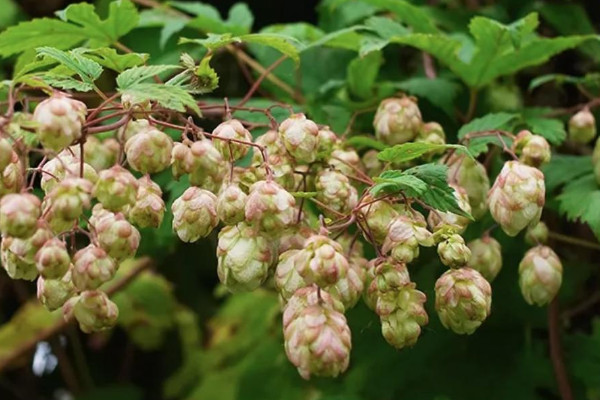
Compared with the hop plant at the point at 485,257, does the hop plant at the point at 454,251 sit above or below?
above

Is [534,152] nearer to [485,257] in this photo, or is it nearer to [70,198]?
[485,257]

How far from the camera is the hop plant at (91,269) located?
1.18m

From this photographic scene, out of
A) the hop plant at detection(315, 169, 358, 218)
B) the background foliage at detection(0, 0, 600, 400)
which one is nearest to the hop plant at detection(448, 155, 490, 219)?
the background foliage at detection(0, 0, 600, 400)

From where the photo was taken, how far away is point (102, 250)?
3.93 feet

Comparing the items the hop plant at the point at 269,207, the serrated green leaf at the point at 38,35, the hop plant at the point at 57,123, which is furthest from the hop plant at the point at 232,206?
the serrated green leaf at the point at 38,35

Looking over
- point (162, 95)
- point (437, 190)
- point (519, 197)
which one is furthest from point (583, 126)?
point (162, 95)

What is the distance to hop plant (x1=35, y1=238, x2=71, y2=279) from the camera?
1.13 meters

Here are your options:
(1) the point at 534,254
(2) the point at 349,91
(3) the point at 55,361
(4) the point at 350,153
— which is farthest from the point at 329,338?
(3) the point at 55,361

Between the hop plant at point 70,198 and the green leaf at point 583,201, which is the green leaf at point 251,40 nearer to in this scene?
the hop plant at point 70,198

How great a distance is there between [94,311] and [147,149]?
0.25 metres

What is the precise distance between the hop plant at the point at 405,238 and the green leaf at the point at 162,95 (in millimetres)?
331

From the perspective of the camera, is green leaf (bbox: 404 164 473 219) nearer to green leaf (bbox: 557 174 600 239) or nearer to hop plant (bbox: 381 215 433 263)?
hop plant (bbox: 381 215 433 263)

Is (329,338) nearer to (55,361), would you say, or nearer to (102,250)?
Result: (102,250)

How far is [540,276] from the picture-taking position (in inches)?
62.6
